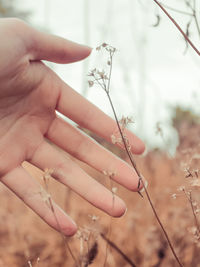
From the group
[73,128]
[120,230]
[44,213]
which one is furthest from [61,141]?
[120,230]

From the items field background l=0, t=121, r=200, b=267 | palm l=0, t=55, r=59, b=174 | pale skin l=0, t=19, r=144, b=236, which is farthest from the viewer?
field background l=0, t=121, r=200, b=267

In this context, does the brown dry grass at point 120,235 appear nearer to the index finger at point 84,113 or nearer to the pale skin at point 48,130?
the pale skin at point 48,130

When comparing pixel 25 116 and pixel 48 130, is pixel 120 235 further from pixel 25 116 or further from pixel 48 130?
pixel 25 116

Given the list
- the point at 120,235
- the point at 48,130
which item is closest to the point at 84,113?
the point at 48,130

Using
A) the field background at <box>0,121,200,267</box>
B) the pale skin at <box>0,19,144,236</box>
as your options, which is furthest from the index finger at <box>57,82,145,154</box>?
the field background at <box>0,121,200,267</box>

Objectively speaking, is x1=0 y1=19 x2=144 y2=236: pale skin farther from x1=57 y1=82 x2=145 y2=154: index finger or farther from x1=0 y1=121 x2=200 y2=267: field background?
x1=0 y1=121 x2=200 y2=267: field background

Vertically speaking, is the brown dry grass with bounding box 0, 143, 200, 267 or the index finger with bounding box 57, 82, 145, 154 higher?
the index finger with bounding box 57, 82, 145, 154

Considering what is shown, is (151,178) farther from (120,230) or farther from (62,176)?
(62,176)
